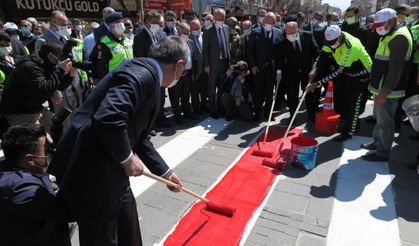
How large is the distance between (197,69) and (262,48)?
1387mm

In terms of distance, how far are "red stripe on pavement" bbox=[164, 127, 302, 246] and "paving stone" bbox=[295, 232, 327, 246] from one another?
536 mm

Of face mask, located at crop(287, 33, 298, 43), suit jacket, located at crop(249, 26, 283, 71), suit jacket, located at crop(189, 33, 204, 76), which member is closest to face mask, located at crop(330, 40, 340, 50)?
face mask, located at crop(287, 33, 298, 43)

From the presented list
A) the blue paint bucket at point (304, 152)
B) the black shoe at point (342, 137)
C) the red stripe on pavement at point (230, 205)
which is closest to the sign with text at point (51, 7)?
the red stripe on pavement at point (230, 205)

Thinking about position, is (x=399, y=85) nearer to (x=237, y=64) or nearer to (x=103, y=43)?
(x=237, y=64)

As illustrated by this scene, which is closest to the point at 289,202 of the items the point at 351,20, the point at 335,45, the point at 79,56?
the point at 335,45

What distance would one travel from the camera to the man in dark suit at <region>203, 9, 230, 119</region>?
6.52 metres

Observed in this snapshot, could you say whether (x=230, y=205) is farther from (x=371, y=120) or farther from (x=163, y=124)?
(x=371, y=120)

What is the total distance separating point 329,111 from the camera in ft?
19.2

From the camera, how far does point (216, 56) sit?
6.59m

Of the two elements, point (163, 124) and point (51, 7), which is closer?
point (163, 124)

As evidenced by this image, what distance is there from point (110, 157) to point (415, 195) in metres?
3.57

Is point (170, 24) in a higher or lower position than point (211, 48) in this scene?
higher

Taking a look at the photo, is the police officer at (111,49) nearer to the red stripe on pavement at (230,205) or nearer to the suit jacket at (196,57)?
the suit jacket at (196,57)

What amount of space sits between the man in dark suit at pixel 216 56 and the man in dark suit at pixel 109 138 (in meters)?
4.55
